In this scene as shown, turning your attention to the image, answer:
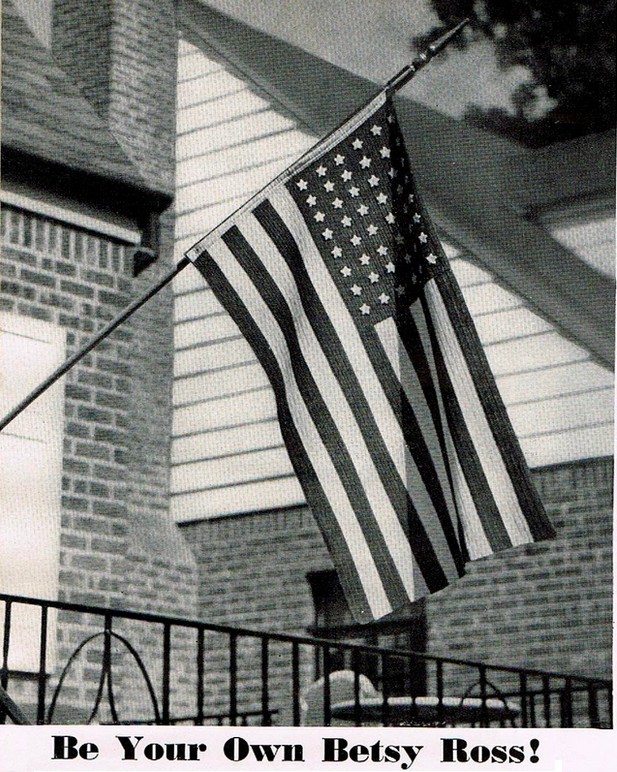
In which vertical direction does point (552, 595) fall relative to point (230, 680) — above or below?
above

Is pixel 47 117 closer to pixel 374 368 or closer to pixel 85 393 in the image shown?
pixel 85 393

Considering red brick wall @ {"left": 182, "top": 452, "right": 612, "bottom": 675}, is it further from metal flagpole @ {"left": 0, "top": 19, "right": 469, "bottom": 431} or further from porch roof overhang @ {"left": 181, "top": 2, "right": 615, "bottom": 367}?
metal flagpole @ {"left": 0, "top": 19, "right": 469, "bottom": 431}

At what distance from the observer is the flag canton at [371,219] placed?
17.4 ft

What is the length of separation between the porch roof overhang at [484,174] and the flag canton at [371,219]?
2.42m

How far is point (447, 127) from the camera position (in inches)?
320

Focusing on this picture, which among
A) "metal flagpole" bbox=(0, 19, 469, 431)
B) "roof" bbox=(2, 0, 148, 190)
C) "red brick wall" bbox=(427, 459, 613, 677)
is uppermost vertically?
"roof" bbox=(2, 0, 148, 190)

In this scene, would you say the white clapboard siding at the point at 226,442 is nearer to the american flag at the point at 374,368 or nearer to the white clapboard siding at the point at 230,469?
the white clapboard siding at the point at 230,469

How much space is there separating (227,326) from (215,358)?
185 mm

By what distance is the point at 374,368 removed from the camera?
522 centimetres

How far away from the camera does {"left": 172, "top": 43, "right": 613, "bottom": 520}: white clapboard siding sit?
313 inches

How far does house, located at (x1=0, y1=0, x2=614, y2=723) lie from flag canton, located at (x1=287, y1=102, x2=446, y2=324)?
173 centimetres

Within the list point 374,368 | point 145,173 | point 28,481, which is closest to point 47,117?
point 145,173

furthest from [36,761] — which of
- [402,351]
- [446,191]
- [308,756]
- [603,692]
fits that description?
[446,191]

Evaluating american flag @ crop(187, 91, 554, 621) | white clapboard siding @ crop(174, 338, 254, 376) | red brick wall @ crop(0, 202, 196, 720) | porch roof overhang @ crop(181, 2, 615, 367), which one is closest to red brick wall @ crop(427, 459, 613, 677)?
porch roof overhang @ crop(181, 2, 615, 367)
